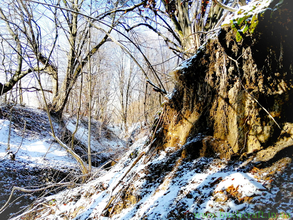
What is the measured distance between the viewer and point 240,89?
1617mm

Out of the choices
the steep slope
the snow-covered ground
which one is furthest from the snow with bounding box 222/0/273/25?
the snow-covered ground

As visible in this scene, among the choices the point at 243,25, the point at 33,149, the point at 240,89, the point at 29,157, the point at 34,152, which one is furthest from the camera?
the point at 33,149

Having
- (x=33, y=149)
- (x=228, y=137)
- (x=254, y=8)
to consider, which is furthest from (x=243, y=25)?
(x=33, y=149)

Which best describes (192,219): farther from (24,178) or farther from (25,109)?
(25,109)

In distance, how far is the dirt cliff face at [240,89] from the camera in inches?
54.6

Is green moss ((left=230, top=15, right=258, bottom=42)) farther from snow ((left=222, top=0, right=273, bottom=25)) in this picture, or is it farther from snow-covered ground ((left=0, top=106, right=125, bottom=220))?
snow-covered ground ((left=0, top=106, right=125, bottom=220))

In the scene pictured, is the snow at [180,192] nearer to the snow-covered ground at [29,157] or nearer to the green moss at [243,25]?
the snow-covered ground at [29,157]

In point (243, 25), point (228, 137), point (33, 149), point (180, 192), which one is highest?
point (243, 25)

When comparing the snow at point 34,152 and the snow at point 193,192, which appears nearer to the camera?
the snow at point 193,192

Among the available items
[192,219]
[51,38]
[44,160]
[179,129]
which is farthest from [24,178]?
[192,219]

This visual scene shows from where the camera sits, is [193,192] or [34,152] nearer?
[193,192]

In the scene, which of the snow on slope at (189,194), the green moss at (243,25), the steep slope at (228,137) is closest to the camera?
the snow on slope at (189,194)

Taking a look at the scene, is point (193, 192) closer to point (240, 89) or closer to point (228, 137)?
point (228, 137)

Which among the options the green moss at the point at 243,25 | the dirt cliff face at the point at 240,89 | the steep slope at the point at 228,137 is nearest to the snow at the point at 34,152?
the steep slope at the point at 228,137
